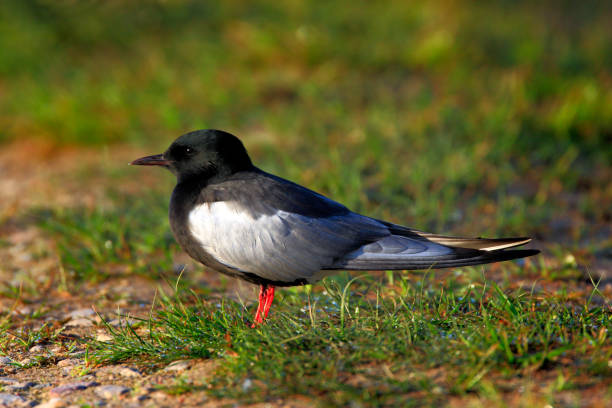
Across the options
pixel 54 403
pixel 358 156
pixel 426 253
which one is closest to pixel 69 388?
pixel 54 403

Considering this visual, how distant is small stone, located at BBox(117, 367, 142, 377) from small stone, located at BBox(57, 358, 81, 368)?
31 cm

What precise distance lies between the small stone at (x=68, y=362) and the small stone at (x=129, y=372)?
Answer: 313 millimetres

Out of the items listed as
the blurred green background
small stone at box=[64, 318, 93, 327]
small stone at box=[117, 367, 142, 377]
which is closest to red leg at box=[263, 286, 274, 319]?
small stone at box=[117, 367, 142, 377]

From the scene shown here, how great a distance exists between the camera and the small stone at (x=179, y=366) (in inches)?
114

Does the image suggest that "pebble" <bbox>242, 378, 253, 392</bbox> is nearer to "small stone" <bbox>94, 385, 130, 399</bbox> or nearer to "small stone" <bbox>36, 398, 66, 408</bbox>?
"small stone" <bbox>94, 385, 130, 399</bbox>

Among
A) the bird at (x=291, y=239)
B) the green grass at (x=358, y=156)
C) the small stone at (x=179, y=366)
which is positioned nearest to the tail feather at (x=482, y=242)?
the bird at (x=291, y=239)

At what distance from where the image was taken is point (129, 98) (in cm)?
713

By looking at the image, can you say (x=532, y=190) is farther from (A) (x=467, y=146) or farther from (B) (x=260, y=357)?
(B) (x=260, y=357)

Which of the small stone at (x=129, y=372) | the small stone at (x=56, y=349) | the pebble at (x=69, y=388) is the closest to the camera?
the pebble at (x=69, y=388)

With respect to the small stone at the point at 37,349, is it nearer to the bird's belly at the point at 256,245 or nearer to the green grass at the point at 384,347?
the green grass at the point at 384,347

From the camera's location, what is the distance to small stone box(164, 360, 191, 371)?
114 inches

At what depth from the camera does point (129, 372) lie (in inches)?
116

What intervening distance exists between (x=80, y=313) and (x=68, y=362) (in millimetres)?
727

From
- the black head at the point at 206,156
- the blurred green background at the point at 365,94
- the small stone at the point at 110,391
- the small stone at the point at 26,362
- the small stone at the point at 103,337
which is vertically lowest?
the small stone at the point at 110,391
